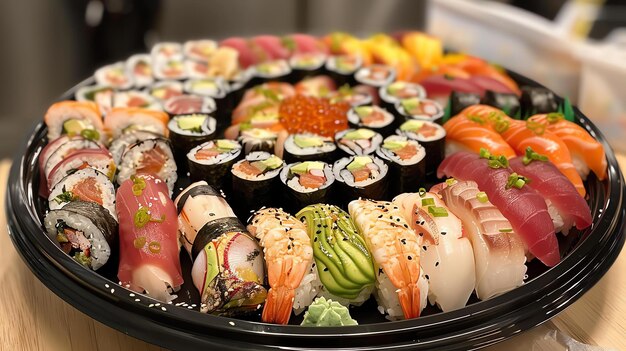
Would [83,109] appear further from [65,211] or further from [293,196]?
[293,196]

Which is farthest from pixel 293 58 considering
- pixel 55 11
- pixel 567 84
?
pixel 55 11

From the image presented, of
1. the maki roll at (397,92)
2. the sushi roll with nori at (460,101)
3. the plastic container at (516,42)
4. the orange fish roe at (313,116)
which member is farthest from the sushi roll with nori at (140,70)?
the plastic container at (516,42)

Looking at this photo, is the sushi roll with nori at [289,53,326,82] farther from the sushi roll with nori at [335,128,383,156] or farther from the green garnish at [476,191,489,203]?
the green garnish at [476,191,489,203]

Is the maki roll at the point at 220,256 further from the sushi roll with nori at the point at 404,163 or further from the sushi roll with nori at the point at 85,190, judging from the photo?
the sushi roll with nori at the point at 404,163

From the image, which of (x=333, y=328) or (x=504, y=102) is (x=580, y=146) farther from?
(x=333, y=328)

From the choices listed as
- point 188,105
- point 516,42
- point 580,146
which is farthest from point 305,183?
point 516,42

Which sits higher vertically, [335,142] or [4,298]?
[335,142]

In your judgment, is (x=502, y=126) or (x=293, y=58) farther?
(x=293, y=58)
